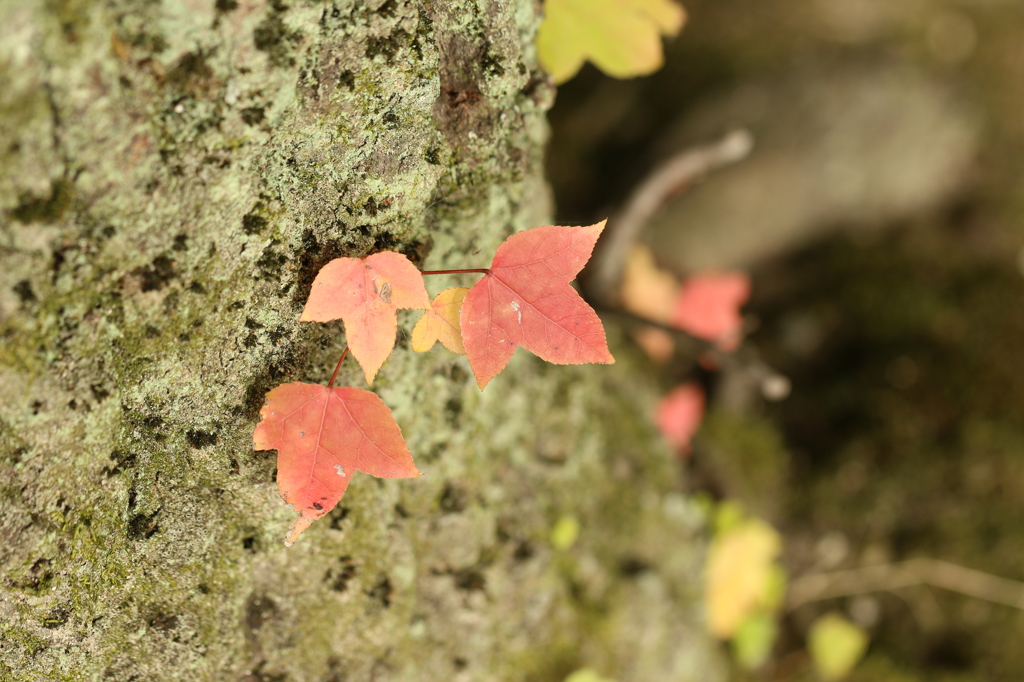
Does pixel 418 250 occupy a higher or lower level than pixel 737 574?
higher

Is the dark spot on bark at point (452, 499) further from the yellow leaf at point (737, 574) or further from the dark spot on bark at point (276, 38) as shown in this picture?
the yellow leaf at point (737, 574)

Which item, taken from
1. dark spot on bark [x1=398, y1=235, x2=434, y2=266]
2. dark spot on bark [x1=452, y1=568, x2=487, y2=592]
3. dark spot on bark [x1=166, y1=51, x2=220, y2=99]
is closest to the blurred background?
dark spot on bark [x1=452, y1=568, x2=487, y2=592]

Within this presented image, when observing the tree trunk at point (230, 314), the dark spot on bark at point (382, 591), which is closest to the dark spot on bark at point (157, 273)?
the tree trunk at point (230, 314)

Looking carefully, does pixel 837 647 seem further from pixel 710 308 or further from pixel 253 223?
pixel 253 223

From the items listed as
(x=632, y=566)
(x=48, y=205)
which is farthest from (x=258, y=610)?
(x=632, y=566)

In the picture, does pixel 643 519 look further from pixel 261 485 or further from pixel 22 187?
pixel 22 187

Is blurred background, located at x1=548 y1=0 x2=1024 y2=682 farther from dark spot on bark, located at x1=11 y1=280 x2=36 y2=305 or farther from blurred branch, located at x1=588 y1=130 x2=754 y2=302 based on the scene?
dark spot on bark, located at x1=11 y1=280 x2=36 y2=305
